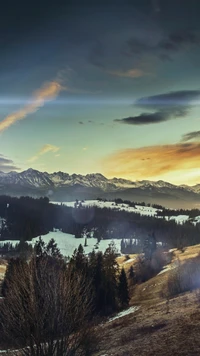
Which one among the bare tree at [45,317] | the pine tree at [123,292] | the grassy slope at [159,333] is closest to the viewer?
the bare tree at [45,317]

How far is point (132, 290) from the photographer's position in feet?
353

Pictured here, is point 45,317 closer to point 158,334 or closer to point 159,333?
point 158,334

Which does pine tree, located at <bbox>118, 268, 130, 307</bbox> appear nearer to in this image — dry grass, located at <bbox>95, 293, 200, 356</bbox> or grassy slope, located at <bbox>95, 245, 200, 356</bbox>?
grassy slope, located at <bbox>95, 245, 200, 356</bbox>

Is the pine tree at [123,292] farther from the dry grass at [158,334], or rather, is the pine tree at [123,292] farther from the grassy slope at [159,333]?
the dry grass at [158,334]

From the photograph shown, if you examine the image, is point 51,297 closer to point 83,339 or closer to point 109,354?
point 83,339

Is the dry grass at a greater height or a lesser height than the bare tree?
lesser

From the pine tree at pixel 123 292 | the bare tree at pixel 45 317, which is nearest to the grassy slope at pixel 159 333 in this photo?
the bare tree at pixel 45 317

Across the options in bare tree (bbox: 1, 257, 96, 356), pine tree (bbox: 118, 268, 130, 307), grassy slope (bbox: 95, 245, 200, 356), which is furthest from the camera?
pine tree (bbox: 118, 268, 130, 307)

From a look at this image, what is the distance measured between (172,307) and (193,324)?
1613 centimetres

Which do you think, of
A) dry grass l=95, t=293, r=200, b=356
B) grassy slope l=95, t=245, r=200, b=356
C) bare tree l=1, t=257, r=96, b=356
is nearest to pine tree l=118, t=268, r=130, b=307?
grassy slope l=95, t=245, r=200, b=356

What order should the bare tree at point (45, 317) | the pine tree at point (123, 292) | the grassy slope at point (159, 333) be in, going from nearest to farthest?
the bare tree at point (45, 317)
the grassy slope at point (159, 333)
the pine tree at point (123, 292)

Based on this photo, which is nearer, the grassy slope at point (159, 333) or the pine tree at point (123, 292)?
the grassy slope at point (159, 333)

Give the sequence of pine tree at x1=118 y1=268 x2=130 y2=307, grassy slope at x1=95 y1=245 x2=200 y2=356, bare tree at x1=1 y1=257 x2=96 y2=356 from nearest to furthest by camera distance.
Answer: bare tree at x1=1 y1=257 x2=96 y2=356, grassy slope at x1=95 y1=245 x2=200 y2=356, pine tree at x1=118 y1=268 x2=130 y2=307

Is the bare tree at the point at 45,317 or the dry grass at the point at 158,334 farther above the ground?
the bare tree at the point at 45,317
